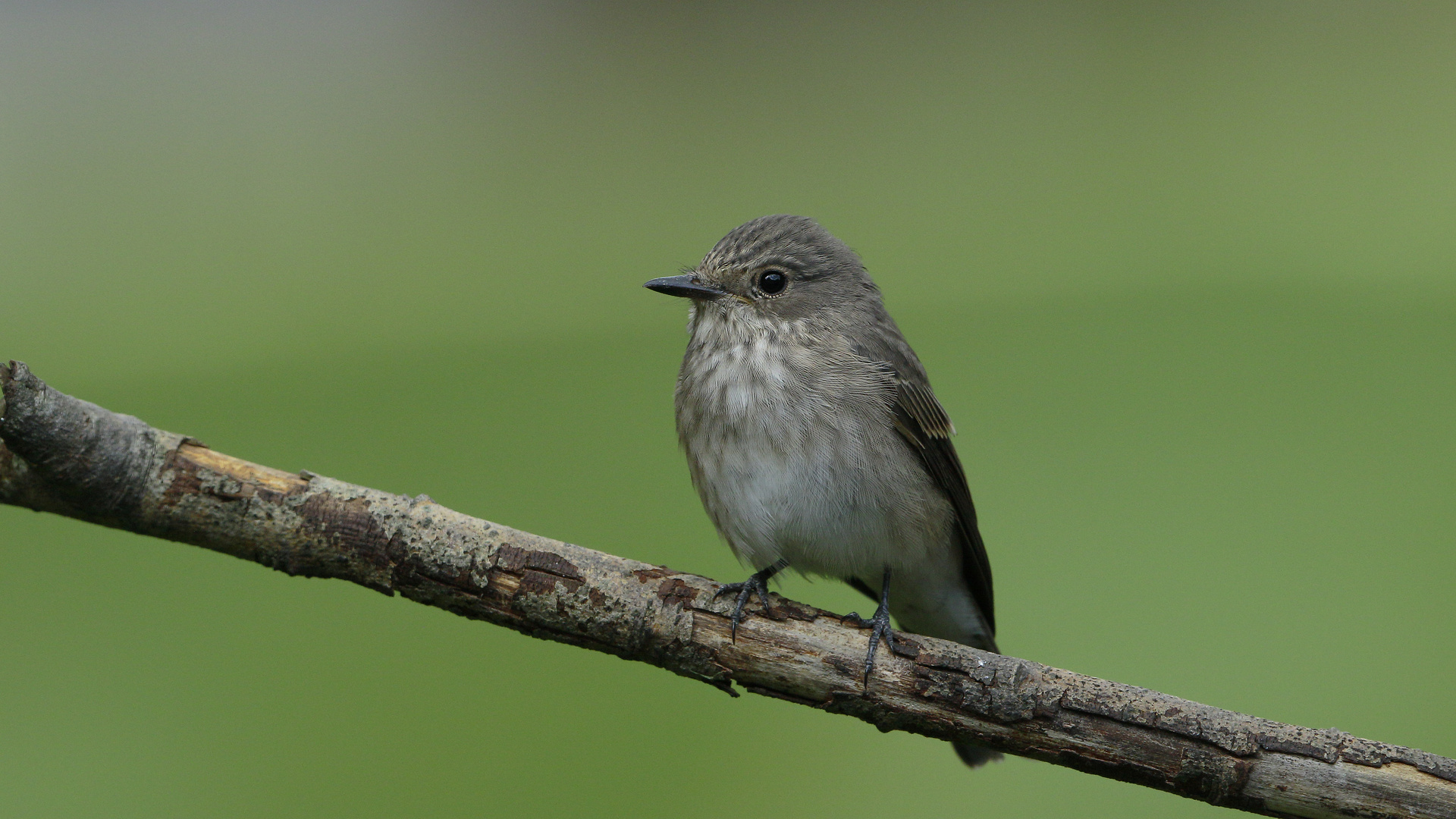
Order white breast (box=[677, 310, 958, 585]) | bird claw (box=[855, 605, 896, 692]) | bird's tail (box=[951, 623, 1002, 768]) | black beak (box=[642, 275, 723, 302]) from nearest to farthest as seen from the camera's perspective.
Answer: bird claw (box=[855, 605, 896, 692]) → white breast (box=[677, 310, 958, 585]) → black beak (box=[642, 275, 723, 302]) → bird's tail (box=[951, 623, 1002, 768])

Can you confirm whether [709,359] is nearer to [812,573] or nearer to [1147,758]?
[812,573]

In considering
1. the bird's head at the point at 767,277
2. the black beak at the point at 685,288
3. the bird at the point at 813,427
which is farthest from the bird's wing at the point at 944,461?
the black beak at the point at 685,288

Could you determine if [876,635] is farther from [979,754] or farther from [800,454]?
[979,754]

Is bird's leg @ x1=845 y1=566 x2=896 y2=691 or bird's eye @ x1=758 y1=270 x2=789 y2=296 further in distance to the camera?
bird's eye @ x1=758 y1=270 x2=789 y2=296

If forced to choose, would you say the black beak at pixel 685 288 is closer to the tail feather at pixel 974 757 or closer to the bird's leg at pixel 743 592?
the bird's leg at pixel 743 592

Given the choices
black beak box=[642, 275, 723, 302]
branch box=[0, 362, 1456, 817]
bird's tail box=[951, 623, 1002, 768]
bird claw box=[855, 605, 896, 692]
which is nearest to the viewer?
branch box=[0, 362, 1456, 817]

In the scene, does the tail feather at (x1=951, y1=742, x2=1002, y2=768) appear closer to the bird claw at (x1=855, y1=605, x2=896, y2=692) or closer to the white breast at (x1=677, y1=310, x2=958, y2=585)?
the white breast at (x1=677, y1=310, x2=958, y2=585)

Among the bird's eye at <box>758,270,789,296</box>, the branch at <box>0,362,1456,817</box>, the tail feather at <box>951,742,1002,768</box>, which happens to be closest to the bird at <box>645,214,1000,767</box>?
the bird's eye at <box>758,270,789,296</box>

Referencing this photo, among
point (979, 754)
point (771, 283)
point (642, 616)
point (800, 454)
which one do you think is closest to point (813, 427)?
point (800, 454)
